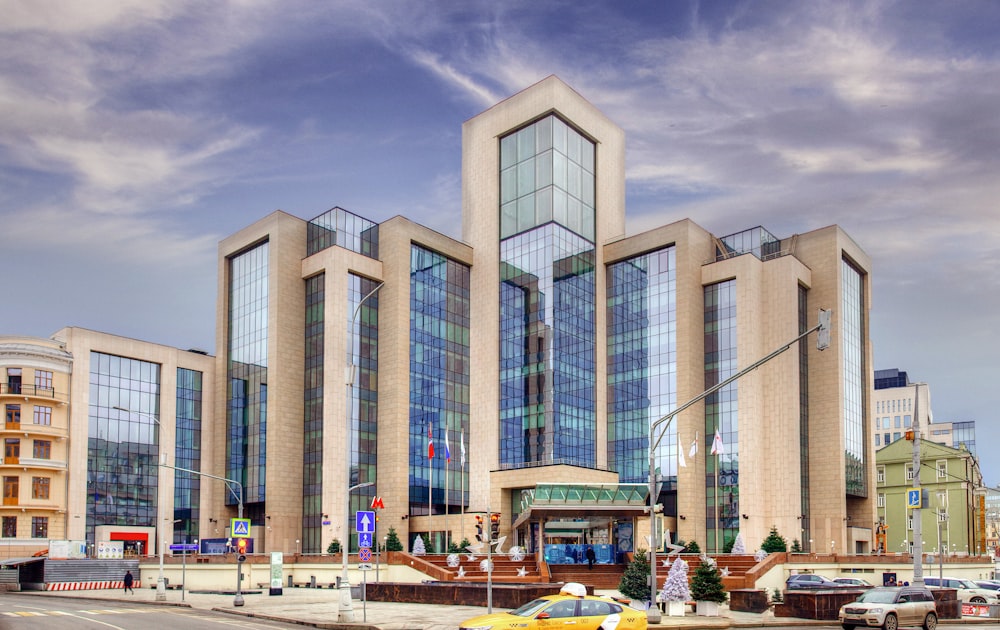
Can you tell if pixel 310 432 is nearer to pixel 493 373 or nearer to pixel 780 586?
pixel 493 373

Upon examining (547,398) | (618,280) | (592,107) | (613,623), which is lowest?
(613,623)

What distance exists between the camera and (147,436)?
3568 inches

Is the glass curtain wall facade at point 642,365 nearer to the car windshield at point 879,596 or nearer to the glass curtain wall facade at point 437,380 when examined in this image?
the glass curtain wall facade at point 437,380

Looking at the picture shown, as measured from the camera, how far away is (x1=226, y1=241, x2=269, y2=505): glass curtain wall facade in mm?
89250

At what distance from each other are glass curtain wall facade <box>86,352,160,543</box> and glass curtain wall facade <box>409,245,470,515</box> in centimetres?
2432

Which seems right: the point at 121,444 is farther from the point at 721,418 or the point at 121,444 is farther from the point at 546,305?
the point at 721,418

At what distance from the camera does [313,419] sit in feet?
287

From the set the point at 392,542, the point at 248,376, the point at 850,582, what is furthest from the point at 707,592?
the point at 248,376

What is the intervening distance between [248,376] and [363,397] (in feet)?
41.8

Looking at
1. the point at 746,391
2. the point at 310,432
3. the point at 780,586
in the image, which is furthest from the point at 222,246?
the point at 780,586

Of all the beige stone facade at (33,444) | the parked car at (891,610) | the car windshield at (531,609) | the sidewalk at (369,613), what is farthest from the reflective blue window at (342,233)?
the car windshield at (531,609)

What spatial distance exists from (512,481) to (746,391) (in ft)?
72.6

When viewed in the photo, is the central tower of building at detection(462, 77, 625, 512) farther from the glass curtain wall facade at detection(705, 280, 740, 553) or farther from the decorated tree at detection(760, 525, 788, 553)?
the decorated tree at detection(760, 525, 788, 553)

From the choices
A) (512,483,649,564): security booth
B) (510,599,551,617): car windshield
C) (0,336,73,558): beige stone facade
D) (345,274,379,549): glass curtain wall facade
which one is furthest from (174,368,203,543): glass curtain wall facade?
(510,599,551,617): car windshield
